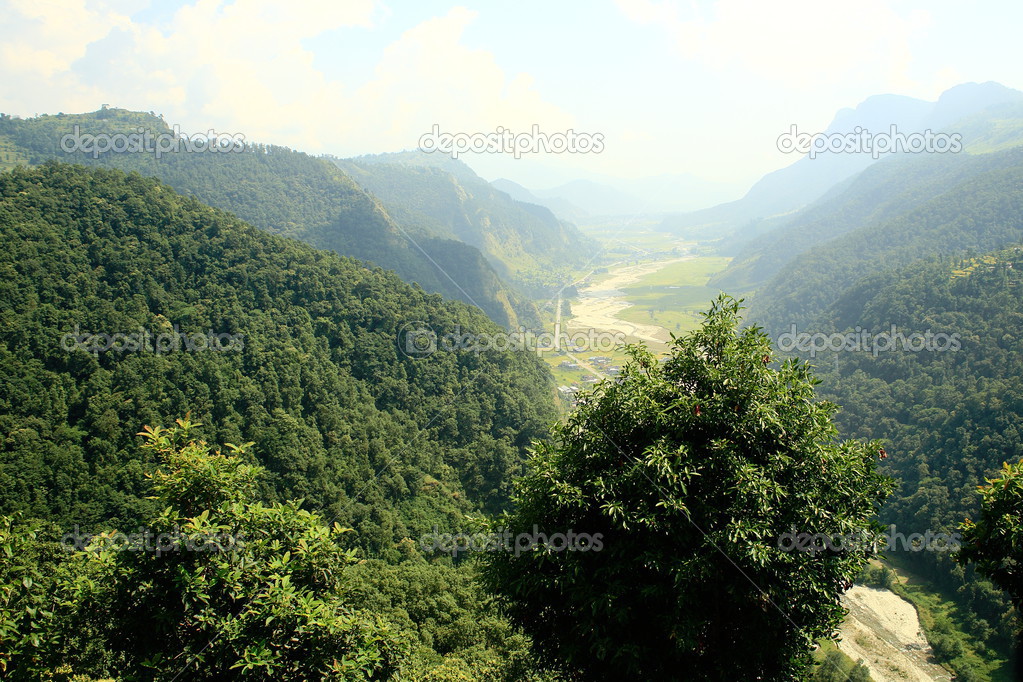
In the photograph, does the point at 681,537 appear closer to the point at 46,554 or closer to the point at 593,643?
the point at 593,643

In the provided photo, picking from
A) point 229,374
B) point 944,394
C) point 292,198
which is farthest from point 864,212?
point 229,374

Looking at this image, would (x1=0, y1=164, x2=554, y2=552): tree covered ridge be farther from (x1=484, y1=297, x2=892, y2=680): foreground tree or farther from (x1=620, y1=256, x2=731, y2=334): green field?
(x1=620, y1=256, x2=731, y2=334): green field

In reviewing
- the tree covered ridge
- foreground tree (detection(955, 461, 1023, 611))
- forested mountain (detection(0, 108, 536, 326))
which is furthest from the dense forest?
forested mountain (detection(0, 108, 536, 326))

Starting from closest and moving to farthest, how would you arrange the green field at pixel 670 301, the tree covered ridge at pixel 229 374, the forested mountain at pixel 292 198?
the tree covered ridge at pixel 229 374, the forested mountain at pixel 292 198, the green field at pixel 670 301

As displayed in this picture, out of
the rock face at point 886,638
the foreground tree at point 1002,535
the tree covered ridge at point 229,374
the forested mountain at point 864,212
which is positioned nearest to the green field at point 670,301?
the forested mountain at point 864,212

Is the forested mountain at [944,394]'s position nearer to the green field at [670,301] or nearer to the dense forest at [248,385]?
the dense forest at [248,385]

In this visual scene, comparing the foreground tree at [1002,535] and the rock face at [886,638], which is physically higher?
the foreground tree at [1002,535]
